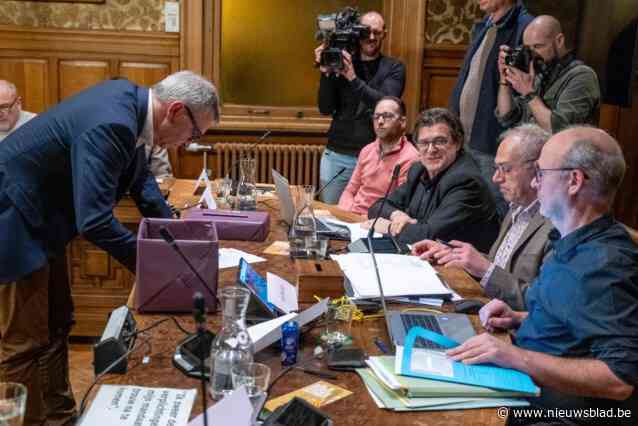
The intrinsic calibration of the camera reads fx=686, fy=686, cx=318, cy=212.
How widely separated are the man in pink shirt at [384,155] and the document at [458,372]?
1.90m

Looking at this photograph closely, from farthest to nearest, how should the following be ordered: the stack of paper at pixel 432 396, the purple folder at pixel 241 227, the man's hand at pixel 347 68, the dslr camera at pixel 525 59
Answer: the man's hand at pixel 347 68 < the dslr camera at pixel 525 59 < the purple folder at pixel 241 227 < the stack of paper at pixel 432 396

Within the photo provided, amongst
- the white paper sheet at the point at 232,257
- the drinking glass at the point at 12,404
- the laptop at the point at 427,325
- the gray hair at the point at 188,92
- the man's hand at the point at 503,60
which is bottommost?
the white paper sheet at the point at 232,257

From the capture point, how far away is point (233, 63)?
473cm

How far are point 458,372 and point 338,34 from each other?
9.00ft

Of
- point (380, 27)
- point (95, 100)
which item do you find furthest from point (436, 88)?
point (95, 100)

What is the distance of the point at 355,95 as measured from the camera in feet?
12.6

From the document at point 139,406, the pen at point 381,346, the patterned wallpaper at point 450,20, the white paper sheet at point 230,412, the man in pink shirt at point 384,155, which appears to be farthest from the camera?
the patterned wallpaper at point 450,20

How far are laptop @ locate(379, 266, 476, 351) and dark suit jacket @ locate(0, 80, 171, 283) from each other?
0.69m

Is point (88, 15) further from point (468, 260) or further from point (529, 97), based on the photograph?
point (468, 260)

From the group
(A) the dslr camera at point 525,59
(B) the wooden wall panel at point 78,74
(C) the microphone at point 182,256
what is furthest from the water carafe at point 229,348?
(B) the wooden wall panel at point 78,74

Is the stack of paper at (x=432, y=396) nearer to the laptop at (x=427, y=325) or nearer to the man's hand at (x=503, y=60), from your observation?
the laptop at (x=427, y=325)

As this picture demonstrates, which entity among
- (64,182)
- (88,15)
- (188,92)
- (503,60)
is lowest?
(64,182)

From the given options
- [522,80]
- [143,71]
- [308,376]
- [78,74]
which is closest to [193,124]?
[308,376]

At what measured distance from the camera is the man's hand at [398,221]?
2668 millimetres
